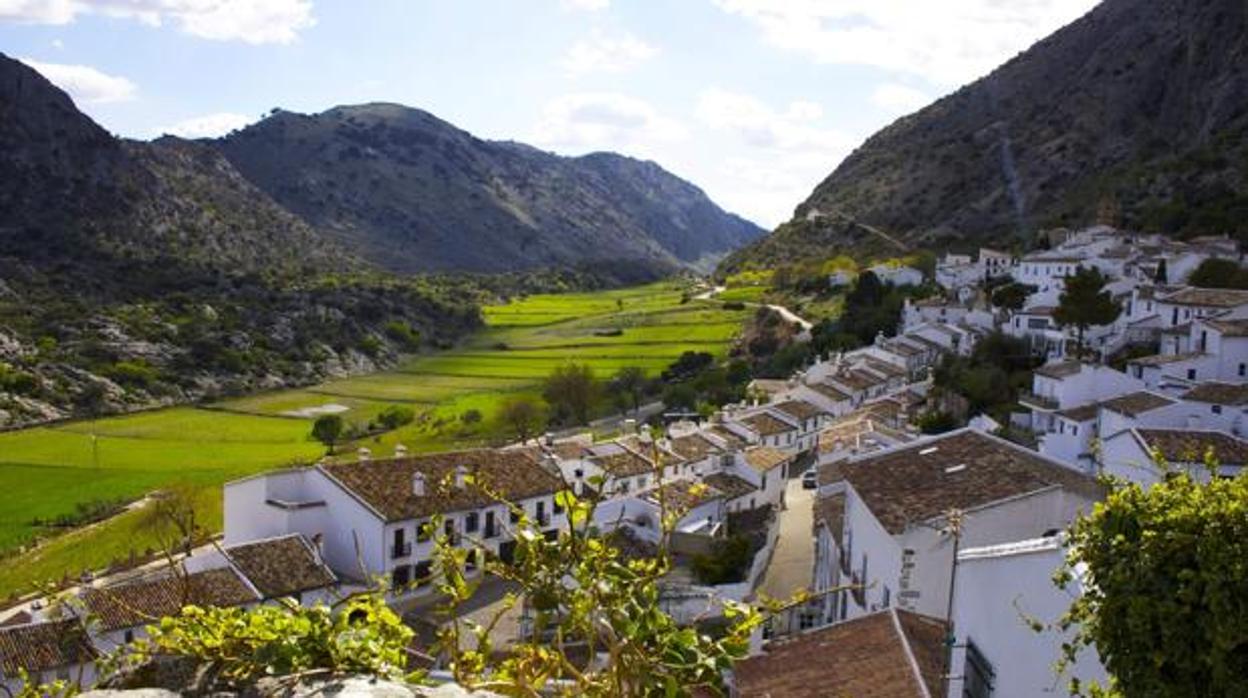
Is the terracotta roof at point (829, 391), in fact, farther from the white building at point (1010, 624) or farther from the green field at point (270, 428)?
the white building at point (1010, 624)

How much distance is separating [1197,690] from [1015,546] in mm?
4268

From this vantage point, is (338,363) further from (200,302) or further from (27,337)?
(27,337)

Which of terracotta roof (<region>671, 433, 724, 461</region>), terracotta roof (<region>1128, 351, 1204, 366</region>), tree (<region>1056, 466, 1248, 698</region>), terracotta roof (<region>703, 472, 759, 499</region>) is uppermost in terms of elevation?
tree (<region>1056, 466, 1248, 698</region>)

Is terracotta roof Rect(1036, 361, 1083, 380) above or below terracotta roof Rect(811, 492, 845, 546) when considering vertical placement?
above

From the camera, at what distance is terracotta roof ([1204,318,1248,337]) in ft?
111

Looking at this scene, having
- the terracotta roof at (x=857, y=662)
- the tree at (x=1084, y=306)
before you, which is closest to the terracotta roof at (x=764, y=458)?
the tree at (x=1084, y=306)

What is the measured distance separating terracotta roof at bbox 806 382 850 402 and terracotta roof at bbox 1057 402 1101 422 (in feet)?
50.7

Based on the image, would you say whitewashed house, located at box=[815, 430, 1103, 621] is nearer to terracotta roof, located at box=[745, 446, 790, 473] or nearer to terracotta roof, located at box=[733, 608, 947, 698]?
terracotta roof, located at box=[733, 608, 947, 698]

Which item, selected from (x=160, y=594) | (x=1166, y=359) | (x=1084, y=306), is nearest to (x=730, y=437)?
(x=1084, y=306)

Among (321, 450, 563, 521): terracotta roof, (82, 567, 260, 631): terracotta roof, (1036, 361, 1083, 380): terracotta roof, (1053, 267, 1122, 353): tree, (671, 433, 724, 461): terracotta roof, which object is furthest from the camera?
(1053, 267, 1122, 353): tree

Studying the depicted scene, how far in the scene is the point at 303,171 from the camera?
181m

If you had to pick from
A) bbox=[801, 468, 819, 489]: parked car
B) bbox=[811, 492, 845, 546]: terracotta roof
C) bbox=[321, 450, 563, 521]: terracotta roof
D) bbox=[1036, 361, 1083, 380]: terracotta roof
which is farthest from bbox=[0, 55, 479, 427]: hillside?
bbox=[1036, 361, 1083, 380]: terracotta roof

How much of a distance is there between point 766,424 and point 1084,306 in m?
13.0

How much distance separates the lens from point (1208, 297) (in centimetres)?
3906
